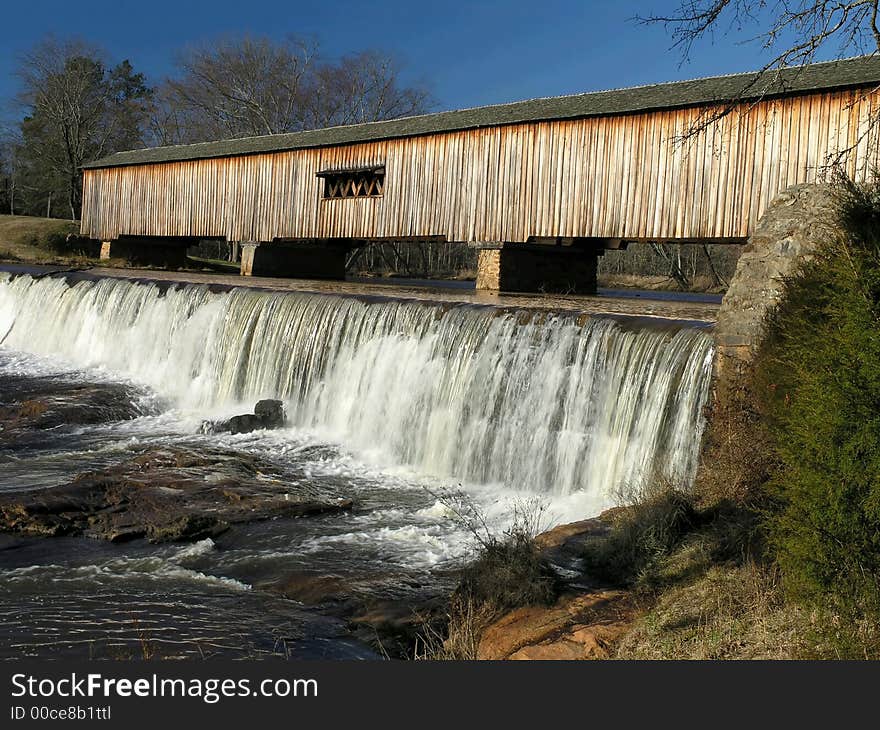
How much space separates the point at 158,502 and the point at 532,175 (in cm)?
1100

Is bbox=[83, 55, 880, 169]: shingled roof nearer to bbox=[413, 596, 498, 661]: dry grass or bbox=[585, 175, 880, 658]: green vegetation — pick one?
bbox=[585, 175, 880, 658]: green vegetation

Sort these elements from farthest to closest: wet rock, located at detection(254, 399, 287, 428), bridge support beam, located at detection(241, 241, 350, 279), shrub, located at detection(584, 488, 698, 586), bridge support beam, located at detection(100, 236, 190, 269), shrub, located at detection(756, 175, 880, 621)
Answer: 1. bridge support beam, located at detection(100, 236, 190, 269)
2. bridge support beam, located at detection(241, 241, 350, 279)
3. wet rock, located at detection(254, 399, 287, 428)
4. shrub, located at detection(584, 488, 698, 586)
5. shrub, located at detection(756, 175, 880, 621)

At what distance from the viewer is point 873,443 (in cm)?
405

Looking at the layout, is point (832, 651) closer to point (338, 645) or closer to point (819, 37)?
point (338, 645)

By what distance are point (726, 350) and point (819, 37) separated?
254 centimetres

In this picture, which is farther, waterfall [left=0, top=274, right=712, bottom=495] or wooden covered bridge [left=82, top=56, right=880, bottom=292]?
wooden covered bridge [left=82, top=56, right=880, bottom=292]

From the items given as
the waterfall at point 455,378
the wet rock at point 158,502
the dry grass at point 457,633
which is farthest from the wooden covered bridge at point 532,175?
the dry grass at point 457,633

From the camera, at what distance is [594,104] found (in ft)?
53.3

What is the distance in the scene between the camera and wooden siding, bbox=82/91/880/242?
13.4 m

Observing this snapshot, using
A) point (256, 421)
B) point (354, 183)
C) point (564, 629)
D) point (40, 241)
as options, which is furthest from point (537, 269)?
point (40, 241)

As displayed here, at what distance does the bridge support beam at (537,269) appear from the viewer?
57.5ft

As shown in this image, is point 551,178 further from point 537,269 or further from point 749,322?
point 749,322

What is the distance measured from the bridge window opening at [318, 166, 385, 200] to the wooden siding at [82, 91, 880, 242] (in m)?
Result: 0.15

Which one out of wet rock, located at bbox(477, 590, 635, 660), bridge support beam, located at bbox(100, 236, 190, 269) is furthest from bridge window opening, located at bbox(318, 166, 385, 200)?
wet rock, located at bbox(477, 590, 635, 660)
